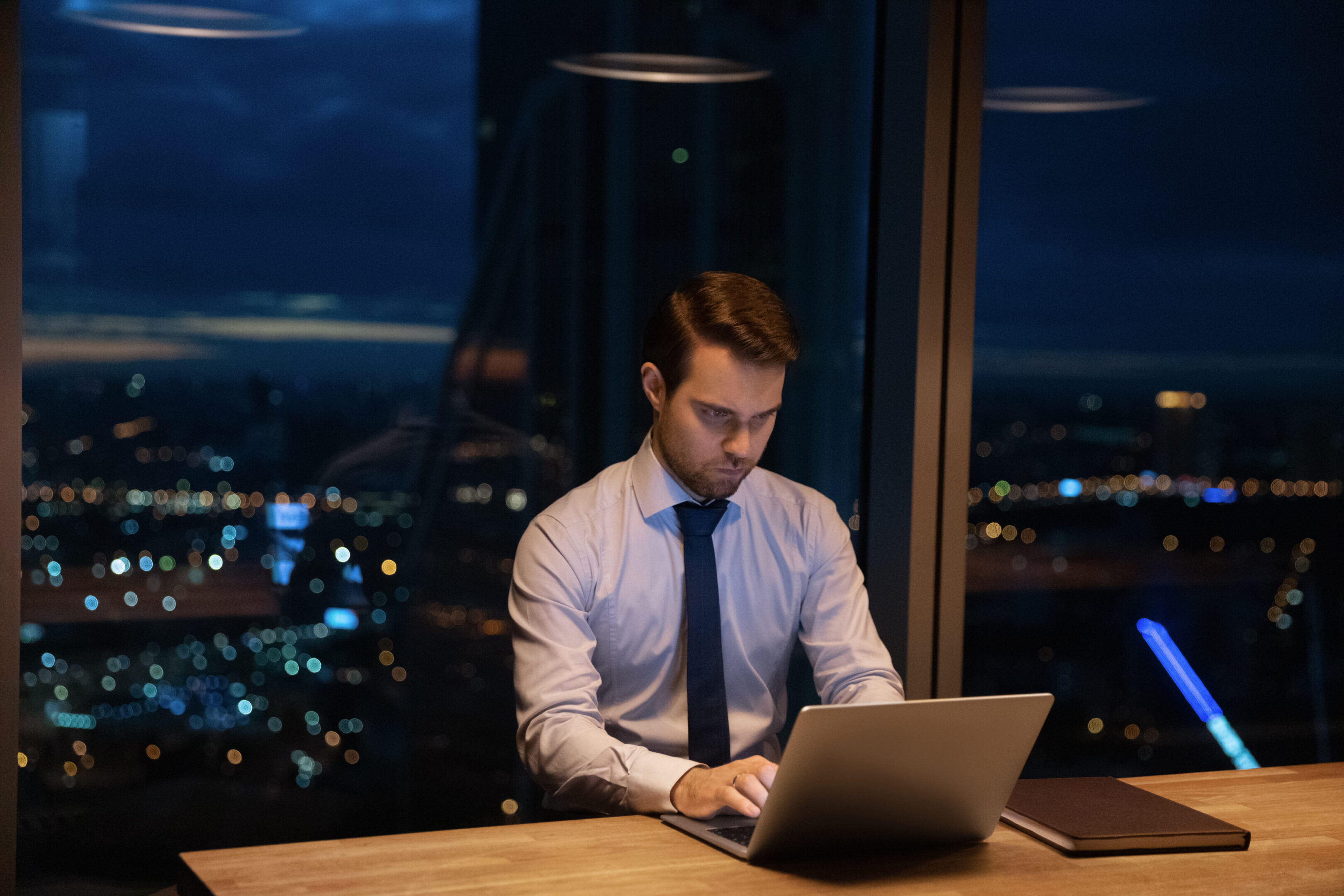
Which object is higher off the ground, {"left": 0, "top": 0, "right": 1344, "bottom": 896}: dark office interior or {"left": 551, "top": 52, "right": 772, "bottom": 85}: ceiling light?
{"left": 551, "top": 52, "right": 772, "bottom": 85}: ceiling light

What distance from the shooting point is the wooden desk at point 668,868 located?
1.26 m

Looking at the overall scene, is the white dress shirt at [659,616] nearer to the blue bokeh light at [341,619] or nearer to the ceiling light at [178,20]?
the blue bokeh light at [341,619]

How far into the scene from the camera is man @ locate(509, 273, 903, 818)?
1.99m

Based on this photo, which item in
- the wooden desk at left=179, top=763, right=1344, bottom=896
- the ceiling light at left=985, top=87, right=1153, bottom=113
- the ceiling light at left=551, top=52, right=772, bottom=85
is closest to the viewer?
the wooden desk at left=179, top=763, right=1344, bottom=896

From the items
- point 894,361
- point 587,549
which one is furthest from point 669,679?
point 894,361

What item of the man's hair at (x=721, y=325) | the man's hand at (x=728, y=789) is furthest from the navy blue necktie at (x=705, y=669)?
the man's hand at (x=728, y=789)

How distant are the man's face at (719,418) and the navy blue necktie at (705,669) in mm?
138

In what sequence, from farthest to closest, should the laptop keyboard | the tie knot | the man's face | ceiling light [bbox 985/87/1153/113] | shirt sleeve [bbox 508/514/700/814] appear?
1. ceiling light [bbox 985/87/1153/113]
2. the tie knot
3. the man's face
4. shirt sleeve [bbox 508/514/700/814]
5. the laptop keyboard

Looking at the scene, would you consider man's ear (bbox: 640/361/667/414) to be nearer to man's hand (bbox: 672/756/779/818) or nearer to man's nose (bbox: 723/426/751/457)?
man's nose (bbox: 723/426/751/457)

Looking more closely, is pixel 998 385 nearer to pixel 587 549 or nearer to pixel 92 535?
pixel 587 549

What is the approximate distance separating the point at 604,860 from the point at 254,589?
1.56 metres

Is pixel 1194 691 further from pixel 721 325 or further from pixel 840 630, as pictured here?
pixel 721 325

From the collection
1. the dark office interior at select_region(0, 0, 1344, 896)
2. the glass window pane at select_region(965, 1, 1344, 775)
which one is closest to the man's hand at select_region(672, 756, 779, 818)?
the dark office interior at select_region(0, 0, 1344, 896)

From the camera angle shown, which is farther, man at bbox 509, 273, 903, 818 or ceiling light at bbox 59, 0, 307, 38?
ceiling light at bbox 59, 0, 307, 38
